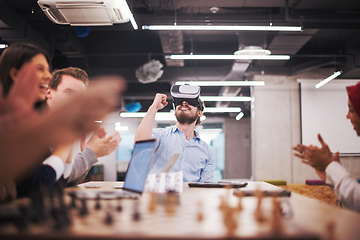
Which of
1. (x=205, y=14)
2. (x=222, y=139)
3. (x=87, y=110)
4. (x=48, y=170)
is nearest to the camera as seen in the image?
(x=87, y=110)

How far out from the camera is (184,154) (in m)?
2.47

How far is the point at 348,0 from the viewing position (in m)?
4.99

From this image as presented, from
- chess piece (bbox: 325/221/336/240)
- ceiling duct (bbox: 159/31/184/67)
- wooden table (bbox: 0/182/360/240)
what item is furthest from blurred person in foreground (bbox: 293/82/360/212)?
ceiling duct (bbox: 159/31/184/67)

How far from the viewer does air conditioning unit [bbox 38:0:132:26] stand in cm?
274

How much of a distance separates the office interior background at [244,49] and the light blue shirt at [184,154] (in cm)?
321

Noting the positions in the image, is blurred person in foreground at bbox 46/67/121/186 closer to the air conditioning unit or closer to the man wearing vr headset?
the man wearing vr headset

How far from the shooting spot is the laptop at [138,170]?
1.24 m

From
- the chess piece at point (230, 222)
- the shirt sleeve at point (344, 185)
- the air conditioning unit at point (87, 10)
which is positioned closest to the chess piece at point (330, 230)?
the chess piece at point (230, 222)

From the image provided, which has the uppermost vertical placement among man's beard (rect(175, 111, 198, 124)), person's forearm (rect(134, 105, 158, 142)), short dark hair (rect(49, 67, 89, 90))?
short dark hair (rect(49, 67, 89, 90))

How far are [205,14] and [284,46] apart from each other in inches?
82.6

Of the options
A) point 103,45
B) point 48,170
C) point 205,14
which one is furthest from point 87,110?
point 103,45

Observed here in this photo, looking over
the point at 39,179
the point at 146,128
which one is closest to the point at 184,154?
the point at 146,128

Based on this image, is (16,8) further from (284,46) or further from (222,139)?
(222,139)

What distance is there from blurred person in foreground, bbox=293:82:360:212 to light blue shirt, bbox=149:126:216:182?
3.49 ft
